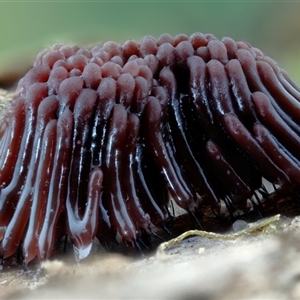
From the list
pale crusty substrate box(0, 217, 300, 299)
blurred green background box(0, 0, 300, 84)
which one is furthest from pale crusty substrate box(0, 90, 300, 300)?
blurred green background box(0, 0, 300, 84)

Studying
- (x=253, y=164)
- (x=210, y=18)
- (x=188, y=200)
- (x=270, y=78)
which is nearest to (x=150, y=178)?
(x=188, y=200)

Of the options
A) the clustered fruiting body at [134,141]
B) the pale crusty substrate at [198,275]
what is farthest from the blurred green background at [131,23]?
the pale crusty substrate at [198,275]

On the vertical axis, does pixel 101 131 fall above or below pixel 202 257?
above

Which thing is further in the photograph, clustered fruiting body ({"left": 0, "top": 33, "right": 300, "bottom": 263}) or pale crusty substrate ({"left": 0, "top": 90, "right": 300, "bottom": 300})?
clustered fruiting body ({"left": 0, "top": 33, "right": 300, "bottom": 263})

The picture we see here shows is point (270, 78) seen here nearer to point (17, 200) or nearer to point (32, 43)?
point (17, 200)

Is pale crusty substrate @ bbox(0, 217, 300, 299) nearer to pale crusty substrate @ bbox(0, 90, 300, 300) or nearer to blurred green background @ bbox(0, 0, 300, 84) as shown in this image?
pale crusty substrate @ bbox(0, 90, 300, 300)

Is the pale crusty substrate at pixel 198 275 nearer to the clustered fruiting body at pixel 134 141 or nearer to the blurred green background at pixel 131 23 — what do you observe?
the clustered fruiting body at pixel 134 141
